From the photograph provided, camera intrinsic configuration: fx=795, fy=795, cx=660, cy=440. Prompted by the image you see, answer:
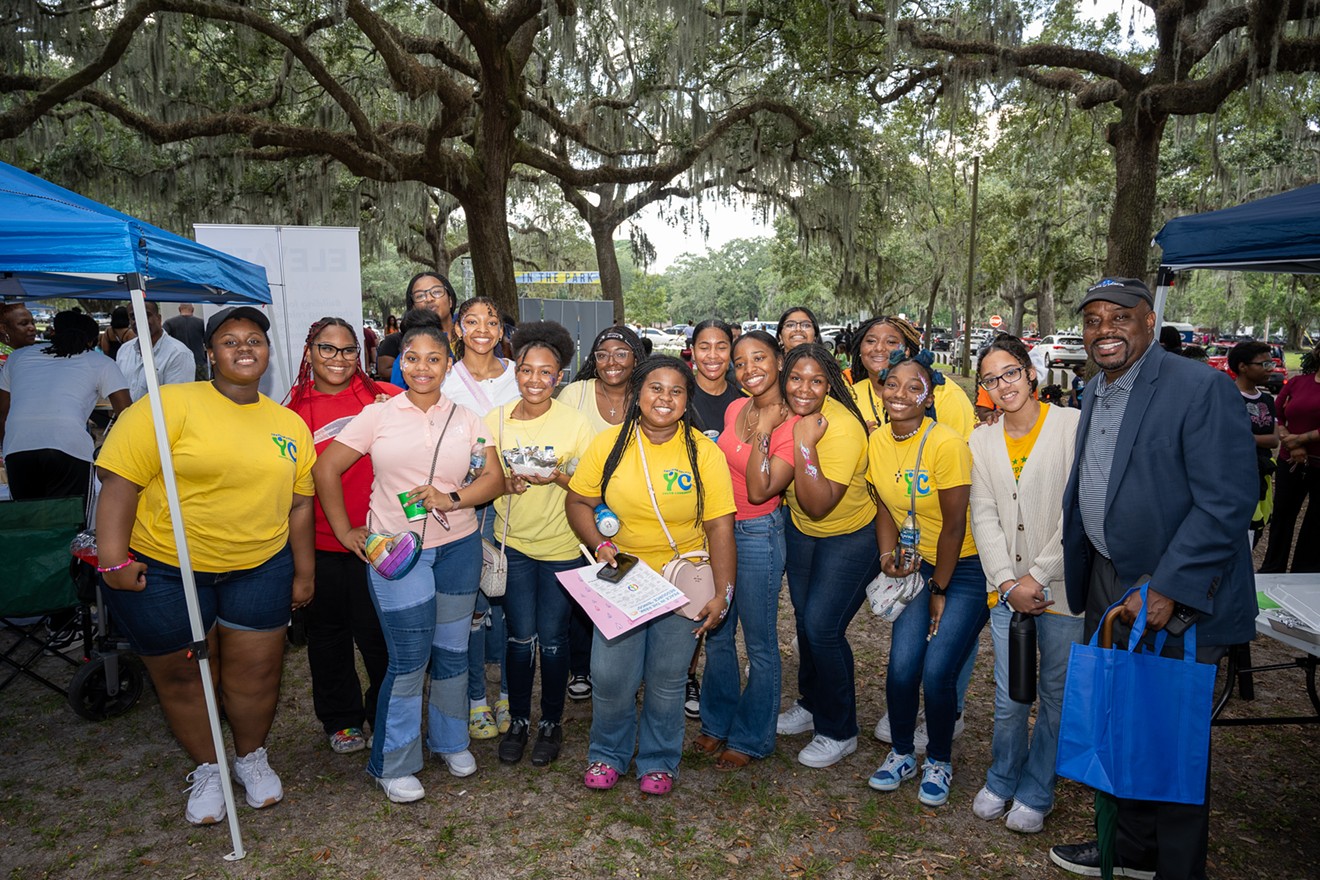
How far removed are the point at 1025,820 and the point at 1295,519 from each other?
4.07m

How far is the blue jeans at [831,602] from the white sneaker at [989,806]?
2.10 feet

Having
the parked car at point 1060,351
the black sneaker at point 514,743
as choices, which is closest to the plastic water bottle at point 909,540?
the black sneaker at point 514,743

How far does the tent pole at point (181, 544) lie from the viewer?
9.25 feet

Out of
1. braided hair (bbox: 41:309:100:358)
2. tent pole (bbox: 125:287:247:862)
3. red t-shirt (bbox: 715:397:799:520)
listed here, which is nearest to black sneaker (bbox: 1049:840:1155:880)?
red t-shirt (bbox: 715:397:799:520)

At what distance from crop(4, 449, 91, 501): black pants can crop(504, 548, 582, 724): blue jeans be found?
3.19 metres

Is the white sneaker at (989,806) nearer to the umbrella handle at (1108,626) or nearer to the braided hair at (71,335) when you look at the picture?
the umbrella handle at (1108,626)

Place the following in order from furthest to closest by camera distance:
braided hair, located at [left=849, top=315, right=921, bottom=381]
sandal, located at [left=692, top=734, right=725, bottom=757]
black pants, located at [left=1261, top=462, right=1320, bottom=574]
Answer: black pants, located at [left=1261, top=462, right=1320, bottom=574] < braided hair, located at [left=849, top=315, right=921, bottom=381] < sandal, located at [left=692, top=734, right=725, bottom=757]

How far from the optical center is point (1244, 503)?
2506 millimetres

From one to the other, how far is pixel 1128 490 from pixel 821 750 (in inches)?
73.4

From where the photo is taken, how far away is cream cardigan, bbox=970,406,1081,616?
3.10 metres

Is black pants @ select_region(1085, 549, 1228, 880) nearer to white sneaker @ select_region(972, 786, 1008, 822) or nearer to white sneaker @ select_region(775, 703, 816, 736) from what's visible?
white sneaker @ select_region(972, 786, 1008, 822)

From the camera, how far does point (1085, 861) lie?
9.89ft

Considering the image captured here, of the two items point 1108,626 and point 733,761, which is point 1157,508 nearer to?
point 1108,626

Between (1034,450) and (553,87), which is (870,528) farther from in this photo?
(553,87)
